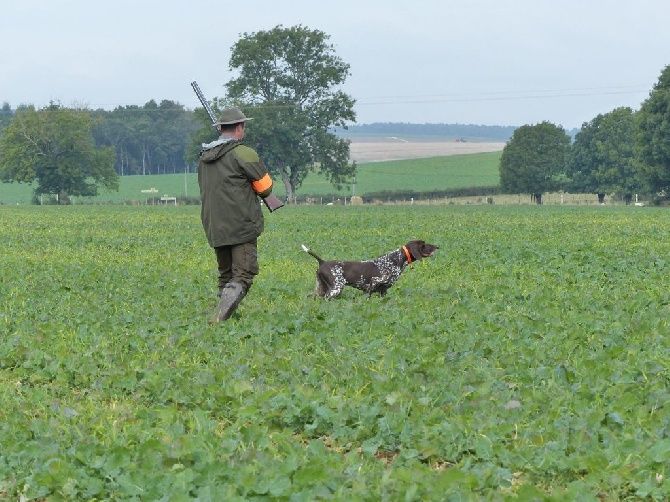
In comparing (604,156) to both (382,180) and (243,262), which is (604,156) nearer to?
(382,180)

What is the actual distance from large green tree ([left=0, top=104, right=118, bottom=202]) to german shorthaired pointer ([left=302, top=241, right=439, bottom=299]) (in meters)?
94.4

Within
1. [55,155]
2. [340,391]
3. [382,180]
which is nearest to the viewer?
[340,391]

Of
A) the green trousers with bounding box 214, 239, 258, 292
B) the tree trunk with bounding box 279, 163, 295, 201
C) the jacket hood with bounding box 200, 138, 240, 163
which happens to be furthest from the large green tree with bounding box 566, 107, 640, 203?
the jacket hood with bounding box 200, 138, 240, 163

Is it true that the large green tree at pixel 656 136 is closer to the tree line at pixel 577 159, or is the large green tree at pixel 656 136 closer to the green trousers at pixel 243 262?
the tree line at pixel 577 159

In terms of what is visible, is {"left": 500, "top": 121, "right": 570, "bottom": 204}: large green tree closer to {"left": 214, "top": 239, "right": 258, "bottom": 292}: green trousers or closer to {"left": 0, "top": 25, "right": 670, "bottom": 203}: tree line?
{"left": 0, "top": 25, "right": 670, "bottom": 203}: tree line

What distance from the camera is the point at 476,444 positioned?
244 inches

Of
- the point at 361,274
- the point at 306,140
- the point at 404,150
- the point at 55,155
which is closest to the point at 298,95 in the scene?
the point at 306,140

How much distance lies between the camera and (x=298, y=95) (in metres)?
98.2

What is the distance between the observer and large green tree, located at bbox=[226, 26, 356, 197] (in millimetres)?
94625

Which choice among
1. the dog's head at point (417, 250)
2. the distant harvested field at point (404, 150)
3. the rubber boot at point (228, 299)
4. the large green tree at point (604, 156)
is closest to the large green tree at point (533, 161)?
the large green tree at point (604, 156)

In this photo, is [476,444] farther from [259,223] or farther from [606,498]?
[259,223]

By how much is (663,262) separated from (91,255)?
1074cm

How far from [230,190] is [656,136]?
74556 millimetres

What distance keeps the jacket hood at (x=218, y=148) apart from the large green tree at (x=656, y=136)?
73388mm
